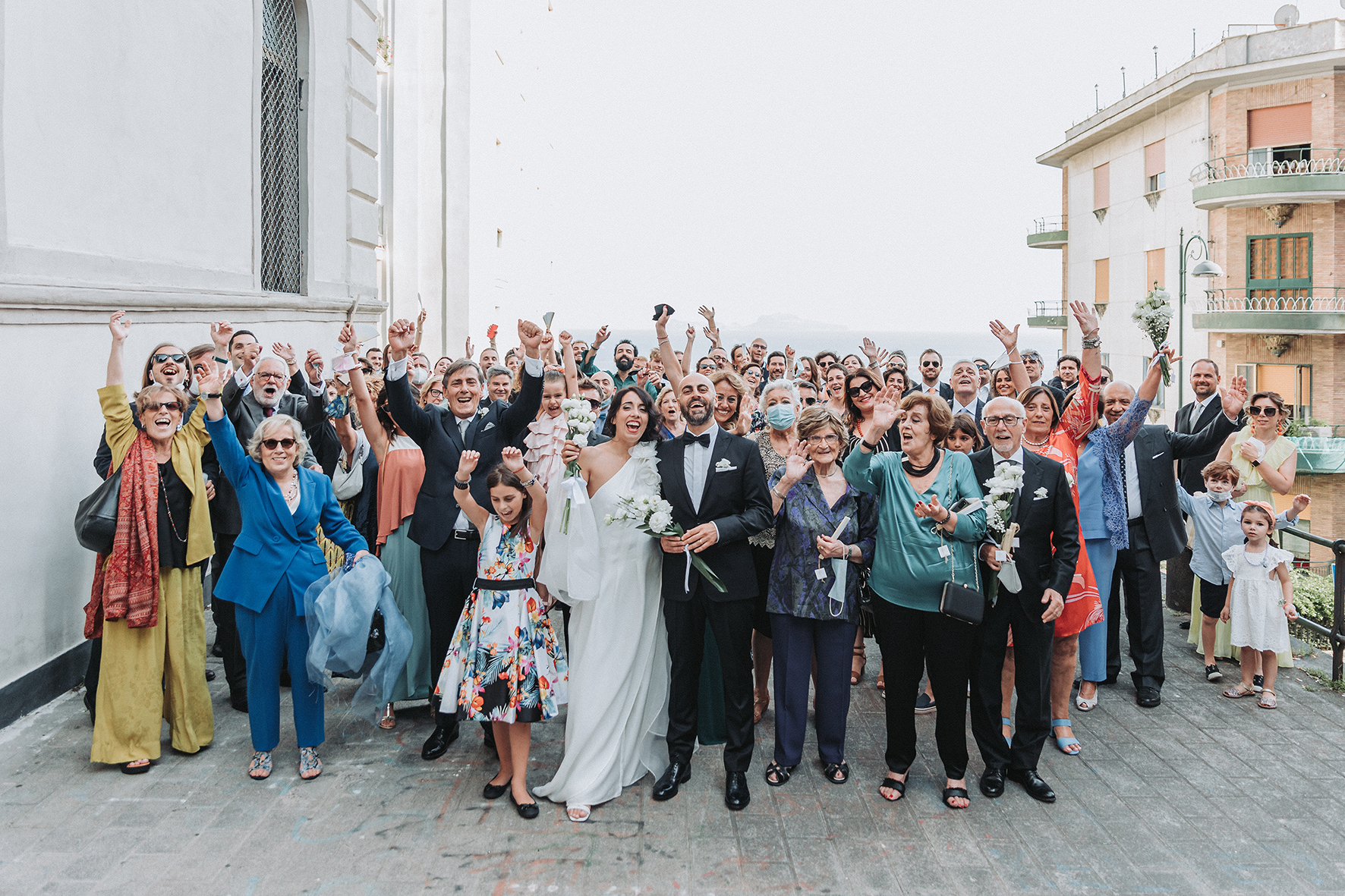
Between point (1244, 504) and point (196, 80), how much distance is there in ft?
30.4

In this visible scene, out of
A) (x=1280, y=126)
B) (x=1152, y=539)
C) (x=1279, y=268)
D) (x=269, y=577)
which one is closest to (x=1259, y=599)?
(x=1152, y=539)

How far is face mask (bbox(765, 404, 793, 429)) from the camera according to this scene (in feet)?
19.5

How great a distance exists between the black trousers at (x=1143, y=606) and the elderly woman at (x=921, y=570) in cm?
215

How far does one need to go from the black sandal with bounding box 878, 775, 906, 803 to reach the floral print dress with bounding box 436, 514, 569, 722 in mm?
1775

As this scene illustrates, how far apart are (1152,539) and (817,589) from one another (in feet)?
9.68

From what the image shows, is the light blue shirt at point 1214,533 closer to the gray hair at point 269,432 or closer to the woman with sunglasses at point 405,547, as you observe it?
the woman with sunglasses at point 405,547

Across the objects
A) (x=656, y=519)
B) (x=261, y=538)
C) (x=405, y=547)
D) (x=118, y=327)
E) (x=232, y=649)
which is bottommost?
(x=232, y=649)

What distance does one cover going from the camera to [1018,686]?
17.3 feet

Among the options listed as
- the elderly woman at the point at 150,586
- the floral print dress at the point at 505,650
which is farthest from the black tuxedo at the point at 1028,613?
the elderly woman at the point at 150,586

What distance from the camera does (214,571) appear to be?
7320 millimetres

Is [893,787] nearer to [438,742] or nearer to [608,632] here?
[608,632]

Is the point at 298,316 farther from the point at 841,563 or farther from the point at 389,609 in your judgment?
the point at 841,563

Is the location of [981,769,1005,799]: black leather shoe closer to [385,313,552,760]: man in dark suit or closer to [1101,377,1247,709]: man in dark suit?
[1101,377,1247,709]: man in dark suit

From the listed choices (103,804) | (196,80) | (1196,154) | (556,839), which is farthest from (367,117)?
(1196,154)
